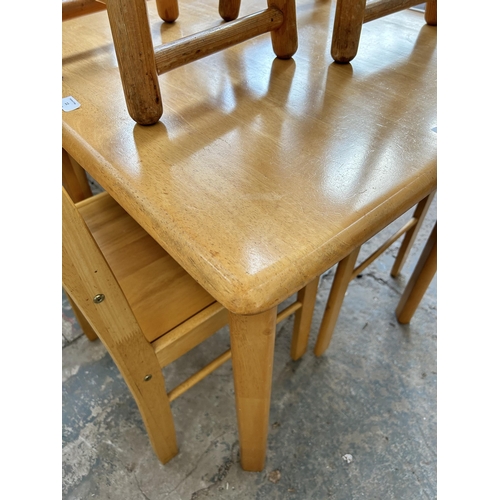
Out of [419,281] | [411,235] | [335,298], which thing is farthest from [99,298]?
[411,235]

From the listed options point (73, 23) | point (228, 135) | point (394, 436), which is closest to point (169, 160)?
point (228, 135)

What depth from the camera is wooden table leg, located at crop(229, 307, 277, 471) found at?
Result: 20.7 inches

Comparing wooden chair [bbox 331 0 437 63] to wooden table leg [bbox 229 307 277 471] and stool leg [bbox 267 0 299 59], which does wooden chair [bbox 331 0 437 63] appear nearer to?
stool leg [bbox 267 0 299 59]

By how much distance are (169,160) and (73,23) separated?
1.93ft

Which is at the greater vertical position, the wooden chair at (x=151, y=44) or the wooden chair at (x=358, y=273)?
the wooden chair at (x=151, y=44)

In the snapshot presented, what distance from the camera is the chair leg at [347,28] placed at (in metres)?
0.66

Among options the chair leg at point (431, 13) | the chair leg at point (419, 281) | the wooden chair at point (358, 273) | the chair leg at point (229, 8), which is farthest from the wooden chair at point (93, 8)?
the chair leg at point (419, 281)

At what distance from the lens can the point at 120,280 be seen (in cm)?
71

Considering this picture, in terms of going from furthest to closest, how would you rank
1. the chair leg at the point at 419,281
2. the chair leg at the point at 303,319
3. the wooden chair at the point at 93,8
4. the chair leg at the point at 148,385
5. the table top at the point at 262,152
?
the chair leg at the point at 419,281
the chair leg at the point at 303,319
the wooden chair at the point at 93,8
the chair leg at the point at 148,385
the table top at the point at 262,152

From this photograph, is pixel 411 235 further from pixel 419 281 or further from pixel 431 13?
pixel 431 13

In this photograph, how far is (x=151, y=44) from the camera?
53 cm

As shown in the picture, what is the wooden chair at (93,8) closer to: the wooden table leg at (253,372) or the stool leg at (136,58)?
the stool leg at (136,58)

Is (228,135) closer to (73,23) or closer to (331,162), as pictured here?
(331,162)

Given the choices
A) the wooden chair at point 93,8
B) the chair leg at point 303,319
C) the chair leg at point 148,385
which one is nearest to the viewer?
the chair leg at point 148,385
